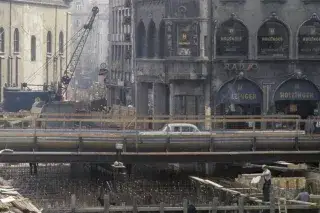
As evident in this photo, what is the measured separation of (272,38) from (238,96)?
15.7 ft

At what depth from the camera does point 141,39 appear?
8831 cm

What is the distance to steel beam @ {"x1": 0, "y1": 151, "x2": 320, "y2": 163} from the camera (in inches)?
2237

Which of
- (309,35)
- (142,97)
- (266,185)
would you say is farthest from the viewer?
(142,97)

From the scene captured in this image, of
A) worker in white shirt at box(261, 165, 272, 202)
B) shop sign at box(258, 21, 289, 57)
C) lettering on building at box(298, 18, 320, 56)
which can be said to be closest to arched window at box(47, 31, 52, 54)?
shop sign at box(258, 21, 289, 57)

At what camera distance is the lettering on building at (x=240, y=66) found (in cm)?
8075

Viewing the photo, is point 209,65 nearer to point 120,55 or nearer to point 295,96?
point 295,96

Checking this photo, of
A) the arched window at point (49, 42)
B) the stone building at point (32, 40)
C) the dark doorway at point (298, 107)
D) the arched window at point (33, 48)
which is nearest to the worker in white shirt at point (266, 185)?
the dark doorway at point (298, 107)

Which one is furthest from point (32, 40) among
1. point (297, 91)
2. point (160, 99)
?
point (297, 91)

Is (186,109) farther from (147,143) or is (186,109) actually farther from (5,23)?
(5,23)

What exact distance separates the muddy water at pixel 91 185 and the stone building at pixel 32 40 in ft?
188

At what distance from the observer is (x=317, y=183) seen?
5669cm

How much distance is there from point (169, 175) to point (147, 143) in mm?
5120

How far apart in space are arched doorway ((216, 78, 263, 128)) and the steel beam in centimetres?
2121

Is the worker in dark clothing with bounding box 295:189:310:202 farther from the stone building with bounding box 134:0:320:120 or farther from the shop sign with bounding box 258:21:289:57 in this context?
the shop sign with bounding box 258:21:289:57
